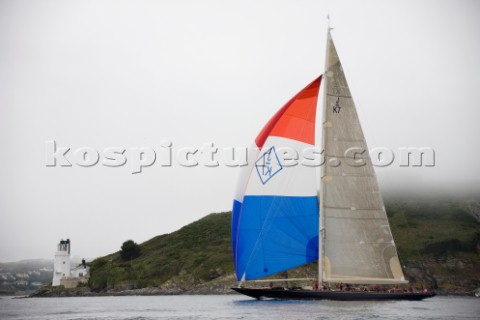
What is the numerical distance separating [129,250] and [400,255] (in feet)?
175

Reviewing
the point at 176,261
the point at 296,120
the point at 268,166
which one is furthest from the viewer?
the point at 176,261

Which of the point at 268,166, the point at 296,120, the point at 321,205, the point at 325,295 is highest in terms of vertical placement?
the point at 296,120

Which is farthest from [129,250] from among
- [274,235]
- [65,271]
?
[274,235]

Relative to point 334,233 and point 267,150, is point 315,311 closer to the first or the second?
point 334,233

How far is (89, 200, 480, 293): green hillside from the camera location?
86438 mm

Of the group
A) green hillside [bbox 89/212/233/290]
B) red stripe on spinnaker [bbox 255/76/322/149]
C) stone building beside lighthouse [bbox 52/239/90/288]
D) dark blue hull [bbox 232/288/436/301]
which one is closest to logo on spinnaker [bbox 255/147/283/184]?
red stripe on spinnaker [bbox 255/76/322/149]

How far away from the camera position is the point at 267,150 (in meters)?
43.7

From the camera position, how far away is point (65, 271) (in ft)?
354

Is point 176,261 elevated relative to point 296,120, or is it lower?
lower

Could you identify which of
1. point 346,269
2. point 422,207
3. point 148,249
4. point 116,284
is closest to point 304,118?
point 346,269

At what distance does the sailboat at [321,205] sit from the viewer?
42.9m

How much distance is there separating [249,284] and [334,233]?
45.0 meters

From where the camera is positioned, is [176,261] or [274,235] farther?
[176,261]

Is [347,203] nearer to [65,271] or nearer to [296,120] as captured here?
[296,120]
